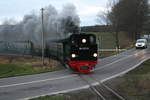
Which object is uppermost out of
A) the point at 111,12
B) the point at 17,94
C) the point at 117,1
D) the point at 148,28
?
the point at 117,1

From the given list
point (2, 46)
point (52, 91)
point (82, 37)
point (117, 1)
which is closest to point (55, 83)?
point (52, 91)

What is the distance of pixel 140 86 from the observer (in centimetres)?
1097

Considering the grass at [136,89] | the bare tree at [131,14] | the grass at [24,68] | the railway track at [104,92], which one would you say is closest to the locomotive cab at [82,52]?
the railway track at [104,92]

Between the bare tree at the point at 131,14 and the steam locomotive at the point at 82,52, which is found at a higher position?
the bare tree at the point at 131,14

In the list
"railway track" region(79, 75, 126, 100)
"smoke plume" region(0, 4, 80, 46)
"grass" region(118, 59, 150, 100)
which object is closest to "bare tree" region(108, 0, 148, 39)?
"smoke plume" region(0, 4, 80, 46)

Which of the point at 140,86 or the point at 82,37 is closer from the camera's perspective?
the point at 140,86

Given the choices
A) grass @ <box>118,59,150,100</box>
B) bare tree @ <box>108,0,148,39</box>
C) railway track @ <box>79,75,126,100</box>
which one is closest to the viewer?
railway track @ <box>79,75,126,100</box>

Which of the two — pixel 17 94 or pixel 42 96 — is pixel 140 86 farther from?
pixel 17 94

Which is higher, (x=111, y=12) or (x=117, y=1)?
(x=117, y=1)

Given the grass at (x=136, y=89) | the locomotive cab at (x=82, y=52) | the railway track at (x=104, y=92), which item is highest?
the locomotive cab at (x=82, y=52)

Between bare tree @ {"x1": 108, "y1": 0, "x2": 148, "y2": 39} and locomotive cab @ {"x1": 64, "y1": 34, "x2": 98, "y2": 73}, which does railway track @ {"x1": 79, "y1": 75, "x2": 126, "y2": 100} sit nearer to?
locomotive cab @ {"x1": 64, "y1": 34, "x2": 98, "y2": 73}

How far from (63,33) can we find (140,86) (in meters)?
11.2

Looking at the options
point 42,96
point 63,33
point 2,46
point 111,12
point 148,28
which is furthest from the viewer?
point 148,28

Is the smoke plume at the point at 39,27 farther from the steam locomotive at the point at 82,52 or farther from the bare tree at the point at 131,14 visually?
the bare tree at the point at 131,14
